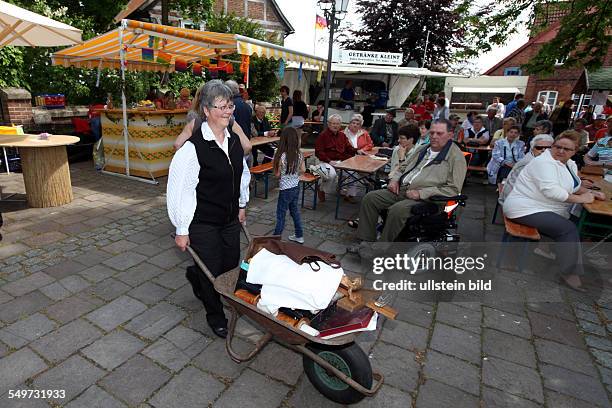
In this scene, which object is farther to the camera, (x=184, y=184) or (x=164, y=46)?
(x=164, y=46)

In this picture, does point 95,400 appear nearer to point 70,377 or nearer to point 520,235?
point 70,377

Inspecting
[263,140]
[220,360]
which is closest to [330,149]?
[263,140]

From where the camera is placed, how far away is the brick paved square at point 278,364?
255cm

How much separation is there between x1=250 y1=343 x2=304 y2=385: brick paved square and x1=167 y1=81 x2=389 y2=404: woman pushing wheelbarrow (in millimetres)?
184

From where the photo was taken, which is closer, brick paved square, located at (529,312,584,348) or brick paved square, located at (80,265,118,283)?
A: brick paved square, located at (529,312,584,348)

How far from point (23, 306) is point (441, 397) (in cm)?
351

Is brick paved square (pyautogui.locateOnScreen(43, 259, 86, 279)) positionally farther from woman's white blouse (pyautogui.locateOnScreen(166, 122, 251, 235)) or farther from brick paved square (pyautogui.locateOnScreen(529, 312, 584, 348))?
brick paved square (pyautogui.locateOnScreen(529, 312, 584, 348))

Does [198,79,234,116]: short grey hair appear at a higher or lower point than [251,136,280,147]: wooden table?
higher

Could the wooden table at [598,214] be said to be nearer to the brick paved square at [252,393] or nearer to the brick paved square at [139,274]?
the brick paved square at [252,393]

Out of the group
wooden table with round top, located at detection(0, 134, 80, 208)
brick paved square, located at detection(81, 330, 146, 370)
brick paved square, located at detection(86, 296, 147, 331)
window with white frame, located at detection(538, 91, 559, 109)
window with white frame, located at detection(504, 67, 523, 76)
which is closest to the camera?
brick paved square, located at detection(81, 330, 146, 370)

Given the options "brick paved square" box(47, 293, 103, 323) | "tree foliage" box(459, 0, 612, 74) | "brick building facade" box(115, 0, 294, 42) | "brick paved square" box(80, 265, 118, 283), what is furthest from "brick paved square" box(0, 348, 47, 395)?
"brick building facade" box(115, 0, 294, 42)

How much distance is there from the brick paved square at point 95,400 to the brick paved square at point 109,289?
3.80 feet

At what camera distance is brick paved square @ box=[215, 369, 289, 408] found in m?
2.31

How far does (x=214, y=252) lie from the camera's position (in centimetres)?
273
